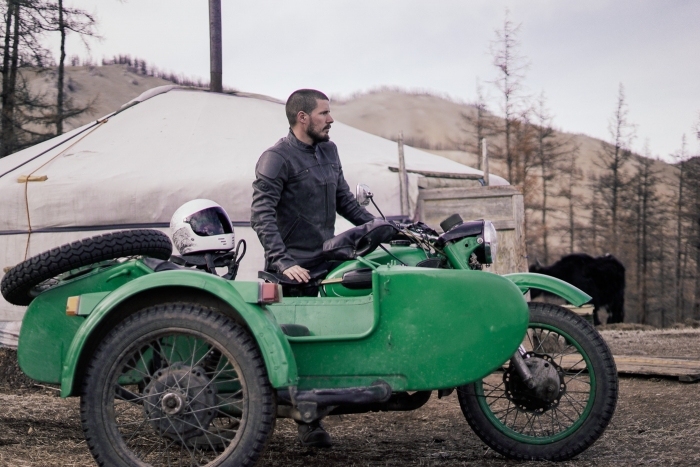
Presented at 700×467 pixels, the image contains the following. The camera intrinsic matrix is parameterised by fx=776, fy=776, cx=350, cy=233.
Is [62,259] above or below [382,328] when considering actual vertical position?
above

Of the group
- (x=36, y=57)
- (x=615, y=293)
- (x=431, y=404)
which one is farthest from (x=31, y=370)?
(x=615, y=293)

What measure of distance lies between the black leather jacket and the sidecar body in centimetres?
58

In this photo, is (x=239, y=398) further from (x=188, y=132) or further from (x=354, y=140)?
(x=354, y=140)

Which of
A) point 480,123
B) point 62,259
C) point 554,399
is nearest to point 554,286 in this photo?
point 554,399

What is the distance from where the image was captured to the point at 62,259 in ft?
8.86

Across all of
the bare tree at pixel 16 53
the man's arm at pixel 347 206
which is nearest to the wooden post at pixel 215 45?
the bare tree at pixel 16 53

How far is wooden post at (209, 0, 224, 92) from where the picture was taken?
33.3 feet

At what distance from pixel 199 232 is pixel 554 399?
1.63 metres

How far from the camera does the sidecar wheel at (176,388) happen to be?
2553 millimetres

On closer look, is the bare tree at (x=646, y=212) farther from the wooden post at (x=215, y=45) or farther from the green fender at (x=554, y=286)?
the green fender at (x=554, y=286)

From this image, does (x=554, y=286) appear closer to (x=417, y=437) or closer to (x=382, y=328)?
(x=382, y=328)

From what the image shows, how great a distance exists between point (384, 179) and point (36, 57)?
886 cm

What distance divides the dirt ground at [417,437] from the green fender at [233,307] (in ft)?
2.26

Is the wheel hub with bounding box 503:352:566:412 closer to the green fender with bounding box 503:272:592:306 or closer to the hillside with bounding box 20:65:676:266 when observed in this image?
the green fender with bounding box 503:272:592:306
